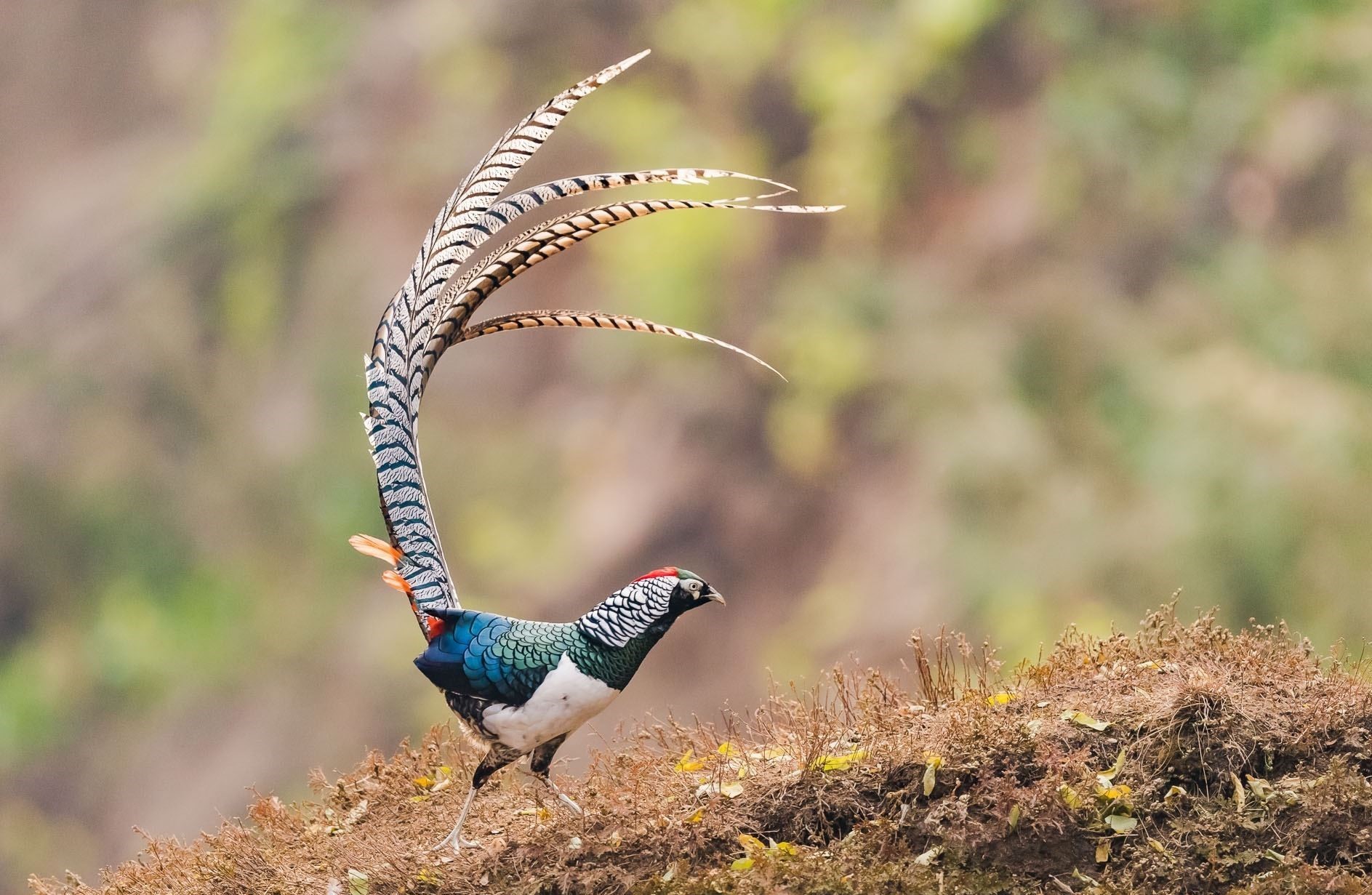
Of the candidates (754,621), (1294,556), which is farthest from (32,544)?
(1294,556)

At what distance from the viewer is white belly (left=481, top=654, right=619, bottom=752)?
13.7 ft

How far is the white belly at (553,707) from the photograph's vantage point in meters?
4.16

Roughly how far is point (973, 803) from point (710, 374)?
841 centimetres

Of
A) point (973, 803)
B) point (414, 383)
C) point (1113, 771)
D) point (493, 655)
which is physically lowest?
point (973, 803)

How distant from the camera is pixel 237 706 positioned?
13477 mm

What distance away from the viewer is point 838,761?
4391 mm

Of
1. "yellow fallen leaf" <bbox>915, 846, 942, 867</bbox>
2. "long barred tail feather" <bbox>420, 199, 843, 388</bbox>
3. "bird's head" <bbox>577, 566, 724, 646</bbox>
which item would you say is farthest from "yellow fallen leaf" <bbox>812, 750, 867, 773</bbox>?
"long barred tail feather" <bbox>420, 199, 843, 388</bbox>

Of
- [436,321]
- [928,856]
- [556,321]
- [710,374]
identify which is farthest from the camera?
[710,374]

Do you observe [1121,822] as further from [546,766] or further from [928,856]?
[546,766]

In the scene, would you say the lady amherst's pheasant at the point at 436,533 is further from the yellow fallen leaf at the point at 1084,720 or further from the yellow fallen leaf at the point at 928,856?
the yellow fallen leaf at the point at 1084,720

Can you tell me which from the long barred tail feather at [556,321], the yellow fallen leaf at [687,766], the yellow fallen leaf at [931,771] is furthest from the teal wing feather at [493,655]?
the yellow fallen leaf at [931,771]

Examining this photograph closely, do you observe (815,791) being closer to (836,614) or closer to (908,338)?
(836,614)

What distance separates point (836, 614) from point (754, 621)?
80cm

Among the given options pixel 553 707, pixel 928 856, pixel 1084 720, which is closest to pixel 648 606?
pixel 553 707
